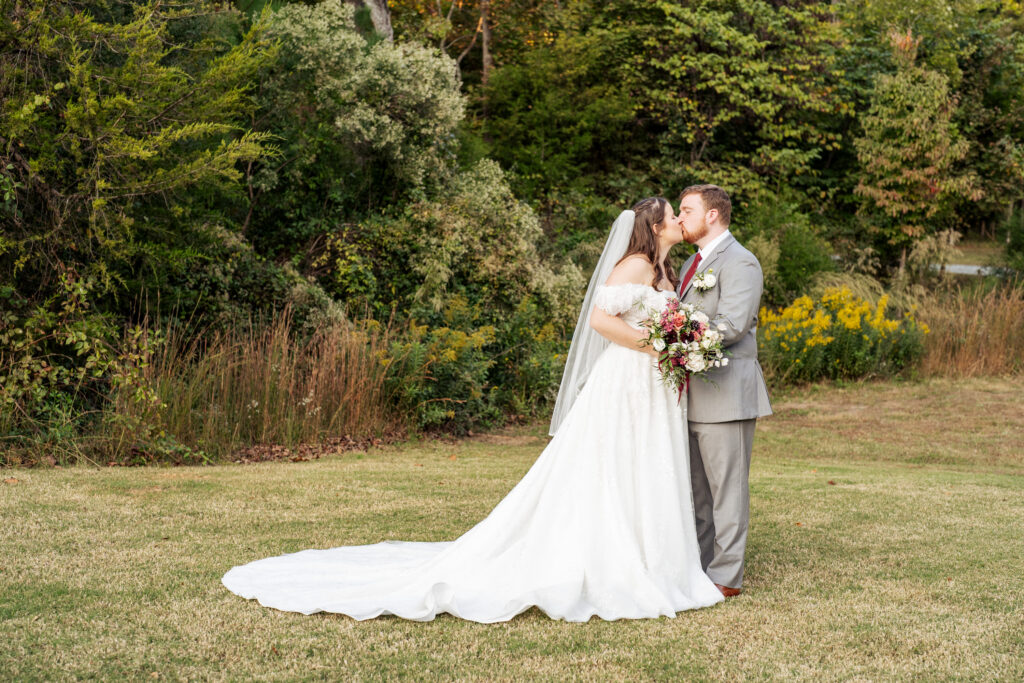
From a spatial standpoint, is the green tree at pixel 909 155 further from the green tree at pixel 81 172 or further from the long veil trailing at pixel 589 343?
the long veil trailing at pixel 589 343

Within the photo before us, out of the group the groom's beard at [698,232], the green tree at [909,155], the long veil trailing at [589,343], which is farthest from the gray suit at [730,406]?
the green tree at [909,155]

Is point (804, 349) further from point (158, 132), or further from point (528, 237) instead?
point (158, 132)

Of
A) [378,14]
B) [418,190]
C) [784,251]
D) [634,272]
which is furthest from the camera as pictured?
[784,251]

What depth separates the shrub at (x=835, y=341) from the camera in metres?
14.5

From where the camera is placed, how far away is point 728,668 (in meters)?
3.96

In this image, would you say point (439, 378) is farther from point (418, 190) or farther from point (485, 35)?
point (485, 35)

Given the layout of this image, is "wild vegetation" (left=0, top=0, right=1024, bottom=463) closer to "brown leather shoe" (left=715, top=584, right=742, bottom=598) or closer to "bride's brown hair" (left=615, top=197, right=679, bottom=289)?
"bride's brown hair" (left=615, top=197, right=679, bottom=289)

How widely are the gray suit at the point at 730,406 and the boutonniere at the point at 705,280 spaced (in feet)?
0.10

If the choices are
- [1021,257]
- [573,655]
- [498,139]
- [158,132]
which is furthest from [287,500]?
[1021,257]

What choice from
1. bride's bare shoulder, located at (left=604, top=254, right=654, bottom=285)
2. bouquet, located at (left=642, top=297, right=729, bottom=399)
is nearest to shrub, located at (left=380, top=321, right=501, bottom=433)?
bride's bare shoulder, located at (left=604, top=254, right=654, bottom=285)

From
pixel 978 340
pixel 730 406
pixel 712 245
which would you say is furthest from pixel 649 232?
pixel 978 340

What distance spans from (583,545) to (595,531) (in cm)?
10

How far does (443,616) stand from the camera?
14.6 ft

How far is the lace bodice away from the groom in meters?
0.21
